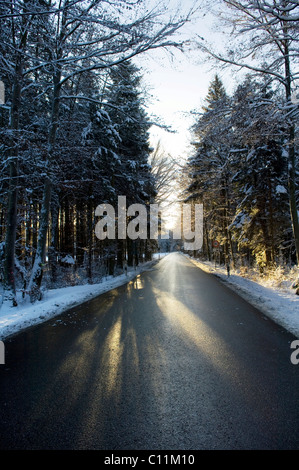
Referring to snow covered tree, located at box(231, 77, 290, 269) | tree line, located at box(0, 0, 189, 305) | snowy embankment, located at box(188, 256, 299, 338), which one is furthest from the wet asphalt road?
snow covered tree, located at box(231, 77, 290, 269)

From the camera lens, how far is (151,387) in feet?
9.87

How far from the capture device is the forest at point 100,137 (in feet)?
22.9

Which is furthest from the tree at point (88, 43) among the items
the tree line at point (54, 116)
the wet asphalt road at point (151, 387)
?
the wet asphalt road at point (151, 387)

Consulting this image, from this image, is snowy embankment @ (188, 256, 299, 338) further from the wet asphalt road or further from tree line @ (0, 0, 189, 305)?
tree line @ (0, 0, 189, 305)

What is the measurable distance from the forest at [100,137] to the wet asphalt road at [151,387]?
5.26 metres

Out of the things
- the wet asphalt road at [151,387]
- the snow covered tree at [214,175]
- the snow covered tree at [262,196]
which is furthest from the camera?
the snow covered tree at [214,175]

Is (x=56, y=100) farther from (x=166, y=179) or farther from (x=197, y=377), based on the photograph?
(x=166, y=179)

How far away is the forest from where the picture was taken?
6973 mm

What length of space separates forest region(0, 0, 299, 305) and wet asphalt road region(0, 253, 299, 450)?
526 cm

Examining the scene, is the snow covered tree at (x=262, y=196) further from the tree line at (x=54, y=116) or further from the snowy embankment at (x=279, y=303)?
the tree line at (x=54, y=116)

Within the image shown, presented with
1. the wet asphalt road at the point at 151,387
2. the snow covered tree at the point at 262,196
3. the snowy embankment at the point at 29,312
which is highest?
the snow covered tree at the point at 262,196

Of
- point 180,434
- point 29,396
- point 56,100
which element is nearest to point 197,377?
point 180,434

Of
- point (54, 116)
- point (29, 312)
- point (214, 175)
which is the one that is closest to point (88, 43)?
point (54, 116)
